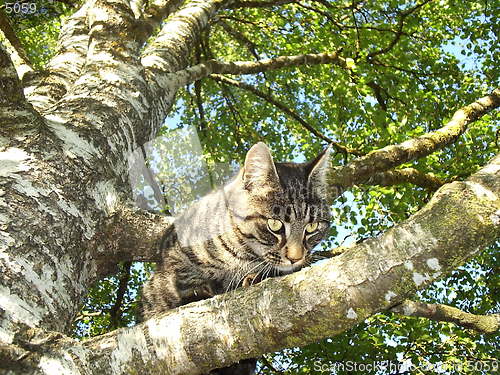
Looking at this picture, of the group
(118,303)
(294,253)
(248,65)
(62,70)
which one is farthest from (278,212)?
(118,303)

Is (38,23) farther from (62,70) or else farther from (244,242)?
(244,242)

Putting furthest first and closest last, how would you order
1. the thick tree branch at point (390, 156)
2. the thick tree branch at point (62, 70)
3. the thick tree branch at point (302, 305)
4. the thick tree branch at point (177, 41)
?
the thick tree branch at point (177, 41) < the thick tree branch at point (390, 156) < the thick tree branch at point (62, 70) < the thick tree branch at point (302, 305)

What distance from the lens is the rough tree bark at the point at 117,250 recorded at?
1514 mm

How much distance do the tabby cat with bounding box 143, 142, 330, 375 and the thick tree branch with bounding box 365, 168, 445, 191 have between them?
5.73 ft

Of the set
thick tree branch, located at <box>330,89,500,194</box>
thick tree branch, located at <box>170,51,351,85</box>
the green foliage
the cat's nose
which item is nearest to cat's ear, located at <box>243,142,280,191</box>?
the cat's nose

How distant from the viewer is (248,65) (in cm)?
628

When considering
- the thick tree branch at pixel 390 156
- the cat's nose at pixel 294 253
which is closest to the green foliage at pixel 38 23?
the thick tree branch at pixel 390 156

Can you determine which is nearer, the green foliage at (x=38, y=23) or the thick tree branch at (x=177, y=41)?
the thick tree branch at (x=177, y=41)

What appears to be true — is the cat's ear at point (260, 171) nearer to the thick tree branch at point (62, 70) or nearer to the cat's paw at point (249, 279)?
the cat's paw at point (249, 279)

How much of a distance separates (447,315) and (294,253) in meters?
1.47

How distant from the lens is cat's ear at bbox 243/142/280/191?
11.0ft

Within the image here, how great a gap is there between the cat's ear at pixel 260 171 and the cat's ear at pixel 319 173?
36 cm

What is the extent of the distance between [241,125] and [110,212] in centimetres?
691

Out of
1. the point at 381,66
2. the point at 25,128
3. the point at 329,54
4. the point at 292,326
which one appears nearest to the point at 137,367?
the point at 292,326
